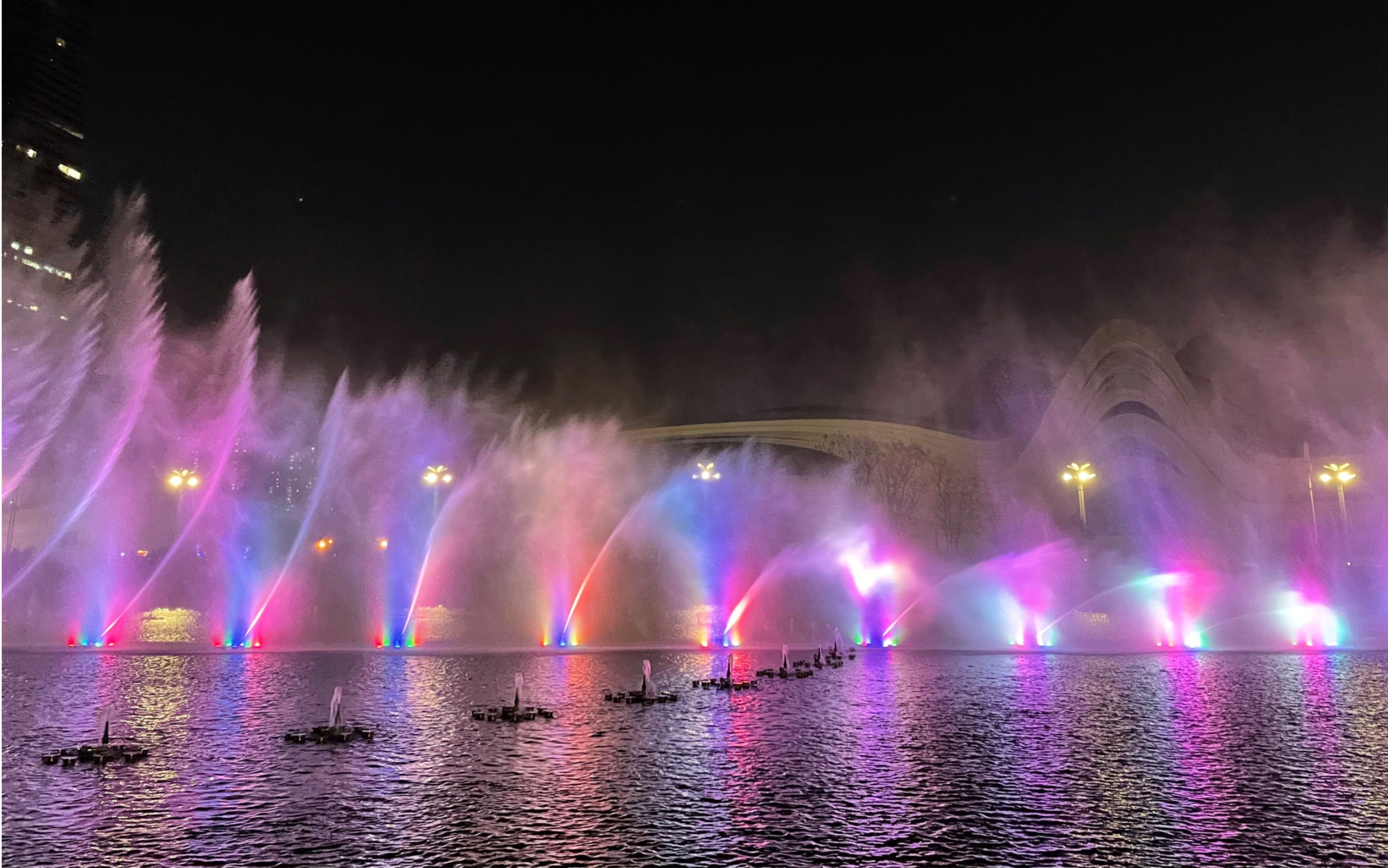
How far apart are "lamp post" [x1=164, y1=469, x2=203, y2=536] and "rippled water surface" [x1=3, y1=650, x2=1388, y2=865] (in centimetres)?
2908

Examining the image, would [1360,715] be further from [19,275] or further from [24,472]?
[19,275]

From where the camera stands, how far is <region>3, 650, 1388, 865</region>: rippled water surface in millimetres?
7965

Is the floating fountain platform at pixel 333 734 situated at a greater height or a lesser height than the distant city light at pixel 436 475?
lesser

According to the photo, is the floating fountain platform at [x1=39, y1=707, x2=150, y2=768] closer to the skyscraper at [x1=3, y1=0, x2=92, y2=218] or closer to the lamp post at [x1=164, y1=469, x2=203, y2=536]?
the lamp post at [x1=164, y1=469, x2=203, y2=536]

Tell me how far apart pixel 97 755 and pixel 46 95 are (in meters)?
133

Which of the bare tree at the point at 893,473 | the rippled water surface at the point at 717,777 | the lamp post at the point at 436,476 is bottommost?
the rippled water surface at the point at 717,777

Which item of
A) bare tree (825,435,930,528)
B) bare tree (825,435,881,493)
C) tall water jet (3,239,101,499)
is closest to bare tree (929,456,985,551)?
bare tree (825,435,930,528)

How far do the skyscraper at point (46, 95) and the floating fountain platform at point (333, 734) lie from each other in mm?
121268

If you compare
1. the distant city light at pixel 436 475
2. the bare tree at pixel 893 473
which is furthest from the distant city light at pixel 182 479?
the bare tree at pixel 893 473

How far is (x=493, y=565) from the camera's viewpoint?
4191cm

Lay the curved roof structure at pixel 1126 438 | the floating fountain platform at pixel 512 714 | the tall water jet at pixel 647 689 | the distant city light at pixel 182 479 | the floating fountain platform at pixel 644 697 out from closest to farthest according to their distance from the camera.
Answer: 1. the floating fountain platform at pixel 512 714
2. the floating fountain platform at pixel 644 697
3. the tall water jet at pixel 647 689
4. the distant city light at pixel 182 479
5. the curved roof structure at pixel 1126 438

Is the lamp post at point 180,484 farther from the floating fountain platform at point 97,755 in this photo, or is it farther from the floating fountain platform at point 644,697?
the floating fountain platform at point 97,755

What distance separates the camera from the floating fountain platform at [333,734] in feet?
40.7

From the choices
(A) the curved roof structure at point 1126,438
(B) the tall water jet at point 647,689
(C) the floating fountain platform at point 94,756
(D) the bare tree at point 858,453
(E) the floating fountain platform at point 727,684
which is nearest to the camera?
(C) the floating fountain platform at point 94,756
